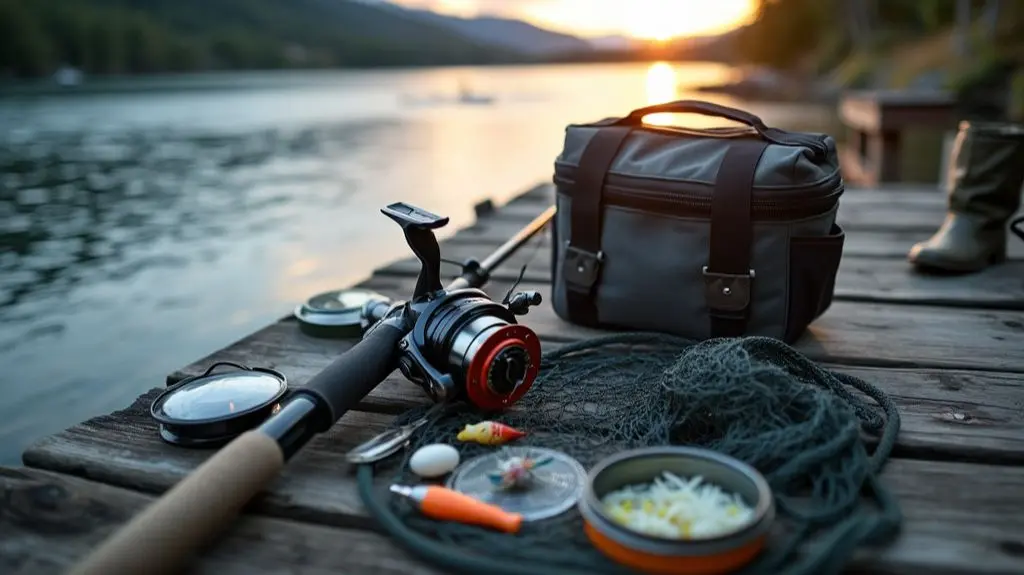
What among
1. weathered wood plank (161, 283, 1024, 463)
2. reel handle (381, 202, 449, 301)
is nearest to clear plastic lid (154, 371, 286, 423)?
weathered wood plank (161, 283, 1024, 463)

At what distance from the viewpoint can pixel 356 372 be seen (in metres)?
1.88

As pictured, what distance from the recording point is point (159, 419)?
1.84 metres

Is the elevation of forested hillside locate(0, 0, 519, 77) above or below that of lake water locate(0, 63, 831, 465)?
above

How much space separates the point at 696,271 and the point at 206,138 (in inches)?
847

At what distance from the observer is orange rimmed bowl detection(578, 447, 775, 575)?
4.32ft

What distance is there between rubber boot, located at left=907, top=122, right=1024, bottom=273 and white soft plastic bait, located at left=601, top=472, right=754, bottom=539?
2.35 m

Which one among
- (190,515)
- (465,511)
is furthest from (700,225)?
(190,515)

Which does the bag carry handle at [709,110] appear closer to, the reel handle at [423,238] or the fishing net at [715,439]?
the fishing net at [715,439]

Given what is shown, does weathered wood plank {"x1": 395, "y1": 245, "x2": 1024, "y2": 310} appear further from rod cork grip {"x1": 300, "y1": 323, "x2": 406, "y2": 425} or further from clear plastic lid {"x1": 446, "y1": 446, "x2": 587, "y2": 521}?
clear plastic lid {"x1": 446, "y1": 446, "x2": 587, "y2": 521}

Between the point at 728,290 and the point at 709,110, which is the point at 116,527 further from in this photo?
the point at 709,110

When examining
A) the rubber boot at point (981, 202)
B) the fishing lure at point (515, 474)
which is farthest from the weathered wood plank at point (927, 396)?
the rubber boot at point (981, 202)

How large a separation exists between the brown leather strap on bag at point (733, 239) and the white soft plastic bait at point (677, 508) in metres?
0.97

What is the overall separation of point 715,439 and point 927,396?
72 centimetres

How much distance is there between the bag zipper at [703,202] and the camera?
2.32 metres
